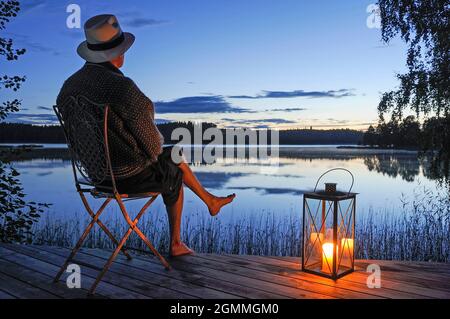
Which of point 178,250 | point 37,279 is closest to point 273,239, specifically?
point 178,250

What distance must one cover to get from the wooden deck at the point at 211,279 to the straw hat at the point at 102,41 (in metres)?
1.17

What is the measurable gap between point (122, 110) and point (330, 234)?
1329mm

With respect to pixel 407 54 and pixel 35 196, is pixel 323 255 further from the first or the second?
pixel 35 196

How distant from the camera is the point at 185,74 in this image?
831 cm

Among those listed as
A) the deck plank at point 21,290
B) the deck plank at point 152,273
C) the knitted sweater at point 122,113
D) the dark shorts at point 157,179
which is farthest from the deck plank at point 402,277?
the deck plank at point 21,290

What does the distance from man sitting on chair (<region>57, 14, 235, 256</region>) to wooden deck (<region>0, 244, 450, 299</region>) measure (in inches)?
19.8

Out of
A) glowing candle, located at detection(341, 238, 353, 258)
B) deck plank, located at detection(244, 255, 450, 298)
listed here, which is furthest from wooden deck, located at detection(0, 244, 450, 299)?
glowing candle, located at detection(341, 238, 353, 258)

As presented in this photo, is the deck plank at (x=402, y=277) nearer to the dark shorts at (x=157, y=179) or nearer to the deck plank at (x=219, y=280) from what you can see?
the deck plank at (x=219, y=280)

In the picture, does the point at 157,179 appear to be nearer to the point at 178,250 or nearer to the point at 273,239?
the point at 178,250

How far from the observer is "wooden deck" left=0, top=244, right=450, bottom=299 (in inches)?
86.5

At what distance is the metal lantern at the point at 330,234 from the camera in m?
2.38

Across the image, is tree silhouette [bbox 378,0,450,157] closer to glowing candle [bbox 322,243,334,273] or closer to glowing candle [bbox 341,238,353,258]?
glowing candle [bbox 341,238,353,258]

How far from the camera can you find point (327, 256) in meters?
2.45

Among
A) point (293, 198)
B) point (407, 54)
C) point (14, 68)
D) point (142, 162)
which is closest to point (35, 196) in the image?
point (293, 198)
